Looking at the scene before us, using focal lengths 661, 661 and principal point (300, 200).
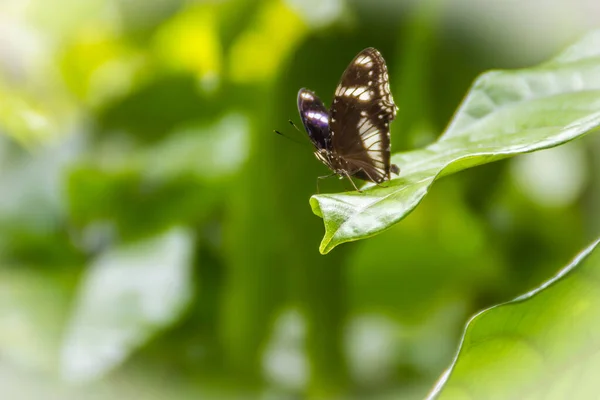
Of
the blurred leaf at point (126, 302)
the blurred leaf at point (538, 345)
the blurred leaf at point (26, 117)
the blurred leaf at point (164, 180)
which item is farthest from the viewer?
the blurred leaf at point (26, 117)

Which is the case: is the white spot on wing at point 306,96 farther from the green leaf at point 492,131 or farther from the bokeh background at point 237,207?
the bokeh background at point 237,207

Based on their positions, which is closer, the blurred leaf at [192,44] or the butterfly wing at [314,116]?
the butterfly wing at [314,116]

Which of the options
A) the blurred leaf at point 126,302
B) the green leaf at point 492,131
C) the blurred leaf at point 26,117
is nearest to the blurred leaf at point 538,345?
the green leaf at point 492,131

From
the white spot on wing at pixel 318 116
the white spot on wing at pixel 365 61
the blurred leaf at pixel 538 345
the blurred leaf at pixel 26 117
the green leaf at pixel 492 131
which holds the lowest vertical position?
the blurred leaf at pixel 538 345

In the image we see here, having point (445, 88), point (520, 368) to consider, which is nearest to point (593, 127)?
point (520, 368)

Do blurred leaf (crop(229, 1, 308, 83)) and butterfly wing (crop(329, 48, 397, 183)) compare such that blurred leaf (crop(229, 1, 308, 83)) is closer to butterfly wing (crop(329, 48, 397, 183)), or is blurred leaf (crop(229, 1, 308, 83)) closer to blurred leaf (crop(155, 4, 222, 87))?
blurred leaf (crop(155, 4, 222, 87))

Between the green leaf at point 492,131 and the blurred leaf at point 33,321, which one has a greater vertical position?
the green leaf at point 492,131

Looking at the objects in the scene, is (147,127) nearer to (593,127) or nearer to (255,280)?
(255,280)
